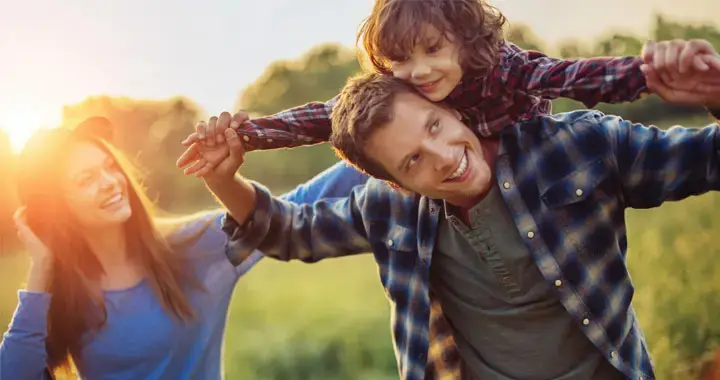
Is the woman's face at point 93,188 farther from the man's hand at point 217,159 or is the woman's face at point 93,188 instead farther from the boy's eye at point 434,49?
the boy's eye at point 434,49

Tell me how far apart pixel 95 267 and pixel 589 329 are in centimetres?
90

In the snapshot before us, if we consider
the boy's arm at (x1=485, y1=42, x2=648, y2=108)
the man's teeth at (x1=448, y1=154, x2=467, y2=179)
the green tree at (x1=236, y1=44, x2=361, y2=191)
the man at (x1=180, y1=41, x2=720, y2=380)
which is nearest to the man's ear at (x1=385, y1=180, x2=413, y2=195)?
the man at (x1=180, y1=41, x2=720, y2=380)

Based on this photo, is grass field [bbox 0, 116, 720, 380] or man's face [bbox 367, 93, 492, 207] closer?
man's face [bbox 367, 93, 492, 207]

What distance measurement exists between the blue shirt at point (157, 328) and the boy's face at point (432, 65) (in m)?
0.46

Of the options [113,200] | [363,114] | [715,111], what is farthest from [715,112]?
[113,200]

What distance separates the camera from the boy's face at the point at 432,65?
3.03ft

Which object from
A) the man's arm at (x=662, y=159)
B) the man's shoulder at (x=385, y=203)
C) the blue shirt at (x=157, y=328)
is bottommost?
the blue shirt at (x=157, y=328)

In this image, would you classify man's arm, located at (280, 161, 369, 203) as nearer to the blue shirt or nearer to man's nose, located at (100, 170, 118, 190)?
the blue shirt

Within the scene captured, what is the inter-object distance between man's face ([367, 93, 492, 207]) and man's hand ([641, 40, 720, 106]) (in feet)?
0.75

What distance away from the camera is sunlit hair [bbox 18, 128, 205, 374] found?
55.1 inches

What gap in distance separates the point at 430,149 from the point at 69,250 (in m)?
0.79

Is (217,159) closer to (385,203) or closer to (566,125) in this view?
(385,203)

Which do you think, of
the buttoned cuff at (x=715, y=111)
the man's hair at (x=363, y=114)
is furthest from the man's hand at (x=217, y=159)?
the buttoned cuff at (x=715, y=111)

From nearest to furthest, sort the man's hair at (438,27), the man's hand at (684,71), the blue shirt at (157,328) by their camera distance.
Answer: the man's hand at (684,71)
the man's hair at (438,27)
the blue shirt at (157,328)
